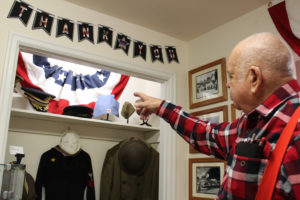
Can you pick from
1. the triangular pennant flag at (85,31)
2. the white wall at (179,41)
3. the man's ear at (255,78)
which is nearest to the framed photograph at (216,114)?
the white wall at (179,41)

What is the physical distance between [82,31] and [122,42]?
36 cm

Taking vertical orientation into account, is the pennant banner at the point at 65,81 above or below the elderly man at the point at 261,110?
above

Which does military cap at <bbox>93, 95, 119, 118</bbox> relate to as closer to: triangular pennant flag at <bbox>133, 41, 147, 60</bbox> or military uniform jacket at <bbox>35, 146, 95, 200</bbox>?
military uniform jacket at <bbox>35, 146, 95, 200</bbox>

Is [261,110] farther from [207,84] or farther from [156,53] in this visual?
[156,53]

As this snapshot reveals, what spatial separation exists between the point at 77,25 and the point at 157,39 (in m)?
0.77

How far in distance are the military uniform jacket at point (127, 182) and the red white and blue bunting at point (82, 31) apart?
1.04 meters

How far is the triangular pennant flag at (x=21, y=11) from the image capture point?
2.12 metres

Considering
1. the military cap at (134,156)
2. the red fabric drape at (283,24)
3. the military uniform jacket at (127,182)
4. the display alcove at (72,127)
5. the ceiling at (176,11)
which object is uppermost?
the ceiling at (176,11)

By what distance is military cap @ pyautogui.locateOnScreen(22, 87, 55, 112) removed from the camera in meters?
2.87

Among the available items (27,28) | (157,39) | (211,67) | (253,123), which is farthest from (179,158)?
(253,123)

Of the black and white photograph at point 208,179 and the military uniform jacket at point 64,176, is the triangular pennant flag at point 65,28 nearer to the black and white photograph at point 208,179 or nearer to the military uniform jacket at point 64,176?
the military uniform jacket at point 64,176

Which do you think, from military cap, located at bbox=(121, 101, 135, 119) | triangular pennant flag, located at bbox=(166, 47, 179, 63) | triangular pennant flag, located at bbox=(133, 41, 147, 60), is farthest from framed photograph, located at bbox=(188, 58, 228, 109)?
military cap, located at bbox=(121, 101, 135, 119)

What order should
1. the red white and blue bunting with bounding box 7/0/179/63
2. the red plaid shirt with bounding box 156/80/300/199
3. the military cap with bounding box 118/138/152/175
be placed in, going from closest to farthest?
the red plaid shirt with bounding box 156/80/300/199 → the red white and blue bunting with bounding box 7/0/179/63 → the military cap with bounding box 118/138/152/175

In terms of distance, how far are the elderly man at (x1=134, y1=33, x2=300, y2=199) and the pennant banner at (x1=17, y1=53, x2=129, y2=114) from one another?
8.32ft
